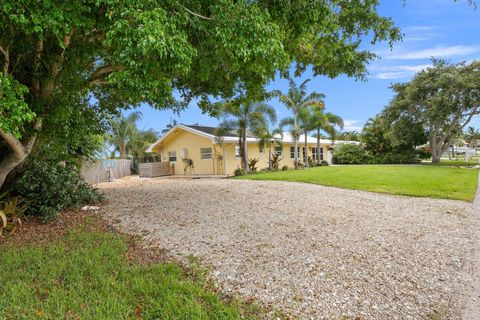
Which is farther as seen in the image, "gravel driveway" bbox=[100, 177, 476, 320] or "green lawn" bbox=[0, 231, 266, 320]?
"gravel driveway" bbox=[100, 177, 476, 320]

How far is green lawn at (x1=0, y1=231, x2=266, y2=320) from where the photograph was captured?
310 centimetres

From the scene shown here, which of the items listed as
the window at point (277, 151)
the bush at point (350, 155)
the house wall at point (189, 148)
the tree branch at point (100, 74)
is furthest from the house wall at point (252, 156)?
the tree branch at point (100, 74)

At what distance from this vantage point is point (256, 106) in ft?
62.4

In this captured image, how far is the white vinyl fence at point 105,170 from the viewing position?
1798 centimetres

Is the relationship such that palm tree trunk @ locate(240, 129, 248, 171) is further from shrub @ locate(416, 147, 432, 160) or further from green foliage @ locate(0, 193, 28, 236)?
shrub @ locate(416, 147, 432, 160)

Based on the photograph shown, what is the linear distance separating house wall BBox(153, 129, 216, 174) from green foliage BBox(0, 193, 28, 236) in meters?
14.5

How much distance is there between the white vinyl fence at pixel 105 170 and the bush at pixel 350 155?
79.2ft

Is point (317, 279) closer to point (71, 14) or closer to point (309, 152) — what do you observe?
point (71, 14)

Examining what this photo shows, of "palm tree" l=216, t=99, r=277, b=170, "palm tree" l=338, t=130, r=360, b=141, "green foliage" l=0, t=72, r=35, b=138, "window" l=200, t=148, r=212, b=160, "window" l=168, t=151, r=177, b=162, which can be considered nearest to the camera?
"green foliage" l=0, t=72, r=35, b=138

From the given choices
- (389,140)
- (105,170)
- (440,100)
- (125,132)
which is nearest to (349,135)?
(389,140)

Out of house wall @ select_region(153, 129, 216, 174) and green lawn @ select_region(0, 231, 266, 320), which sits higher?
house wall @ select_region(153, 129, 216, 174)

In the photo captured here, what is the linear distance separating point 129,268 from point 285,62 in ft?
12.9

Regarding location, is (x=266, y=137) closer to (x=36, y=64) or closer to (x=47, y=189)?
(x=47, y=189)

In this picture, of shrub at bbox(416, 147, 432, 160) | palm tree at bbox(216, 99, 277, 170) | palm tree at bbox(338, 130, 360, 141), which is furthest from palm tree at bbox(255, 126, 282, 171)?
palm tree at bbox(338, 130, 360, 141)
